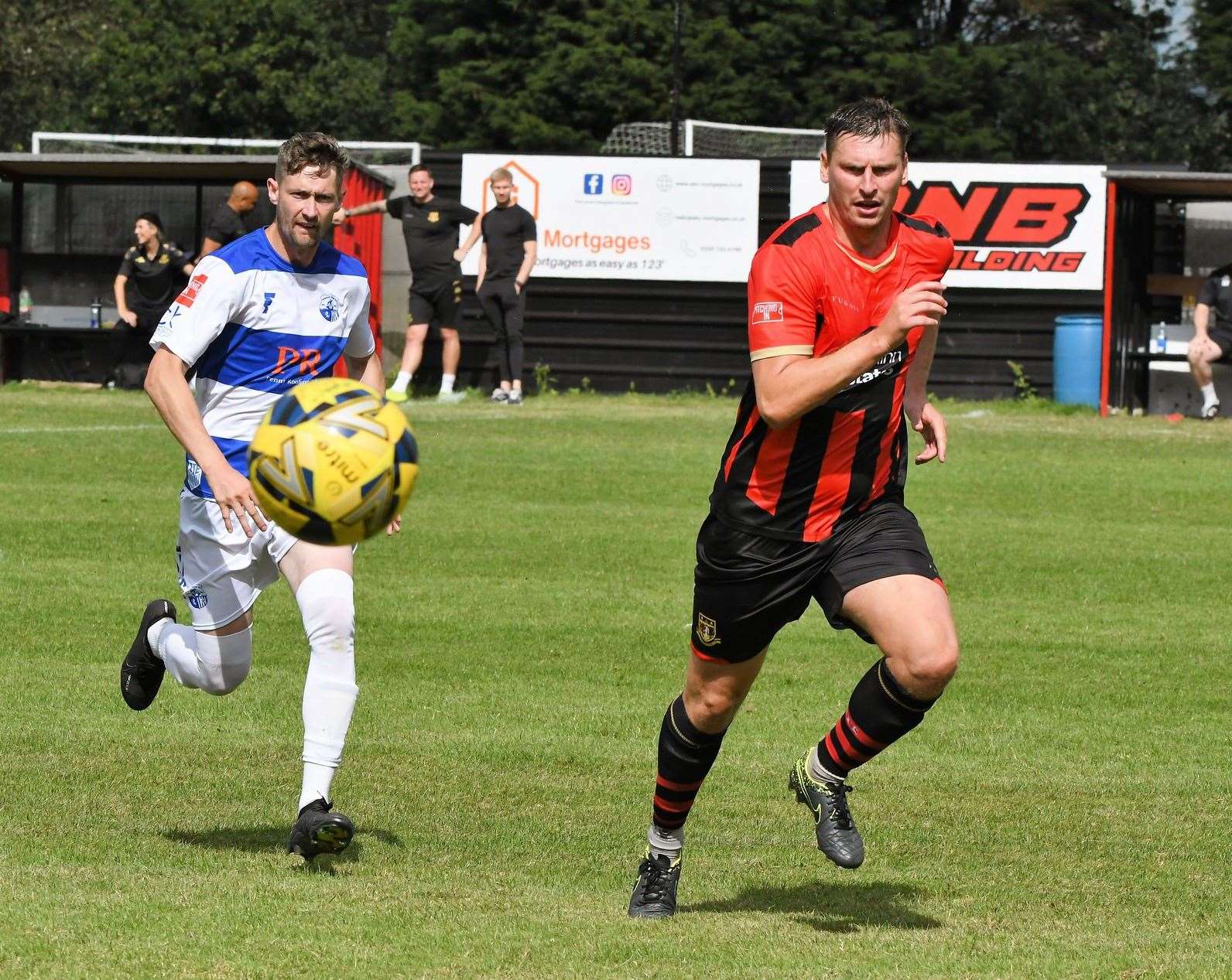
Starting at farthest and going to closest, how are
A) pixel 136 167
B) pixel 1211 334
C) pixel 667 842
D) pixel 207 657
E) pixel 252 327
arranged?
pixel 136 167 → pixel 1211 334 → pixel 207 657 → pixel 252 327 → pixel 667 842

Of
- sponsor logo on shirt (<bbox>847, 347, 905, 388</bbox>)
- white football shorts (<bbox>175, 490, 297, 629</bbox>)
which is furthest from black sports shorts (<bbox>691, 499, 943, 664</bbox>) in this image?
white football shorts (<bbox>175, 490, 297, 629</bbox>)

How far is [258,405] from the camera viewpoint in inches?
259

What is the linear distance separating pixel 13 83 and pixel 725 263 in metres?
37.4

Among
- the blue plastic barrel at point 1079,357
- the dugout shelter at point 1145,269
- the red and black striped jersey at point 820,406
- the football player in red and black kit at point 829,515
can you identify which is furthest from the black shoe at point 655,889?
the blue plastic barrel at point 1079,357

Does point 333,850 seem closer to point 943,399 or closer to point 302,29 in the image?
point 943,399

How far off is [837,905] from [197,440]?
7.86 feet

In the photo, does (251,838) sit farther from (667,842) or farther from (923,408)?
(923,408)

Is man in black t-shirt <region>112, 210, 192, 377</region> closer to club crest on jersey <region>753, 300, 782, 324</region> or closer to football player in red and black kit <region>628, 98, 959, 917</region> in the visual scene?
football player in red and black kit <region>628, 98, 959, 917</region>

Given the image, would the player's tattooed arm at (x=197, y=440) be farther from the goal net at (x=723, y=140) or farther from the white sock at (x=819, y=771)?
the goal net at (x=723, y=140)

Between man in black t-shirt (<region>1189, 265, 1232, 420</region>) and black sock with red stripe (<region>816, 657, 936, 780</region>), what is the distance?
17628 millimetres

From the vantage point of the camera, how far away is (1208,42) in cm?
4919

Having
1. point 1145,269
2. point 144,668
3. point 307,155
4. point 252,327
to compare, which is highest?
point 1145,269

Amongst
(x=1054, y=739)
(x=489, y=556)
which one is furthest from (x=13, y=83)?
(x=1054, y=739)

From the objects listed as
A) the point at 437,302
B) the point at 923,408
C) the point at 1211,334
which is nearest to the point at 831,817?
the point at 923,408
